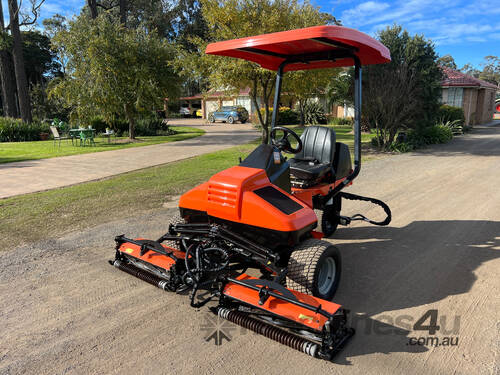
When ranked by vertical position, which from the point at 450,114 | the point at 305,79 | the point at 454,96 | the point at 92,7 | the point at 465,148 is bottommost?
the point at 465,148

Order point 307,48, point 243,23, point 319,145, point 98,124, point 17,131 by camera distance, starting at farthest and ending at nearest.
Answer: point 98,124 < point 17,131 < point 243,23 < point 319,145 < point 307,48

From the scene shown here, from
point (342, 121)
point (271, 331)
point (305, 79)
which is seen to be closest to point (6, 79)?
point (305, 79)

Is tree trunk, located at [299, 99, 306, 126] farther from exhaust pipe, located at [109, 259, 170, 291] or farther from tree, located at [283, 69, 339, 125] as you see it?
exhaust pipe, located at [109, 259, 170, 291]

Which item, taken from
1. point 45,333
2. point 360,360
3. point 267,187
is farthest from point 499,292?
point 45,333

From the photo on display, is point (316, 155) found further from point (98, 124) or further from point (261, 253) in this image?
point (98, 124)

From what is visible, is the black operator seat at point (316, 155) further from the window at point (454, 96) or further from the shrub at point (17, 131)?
the window at point (454, 96)

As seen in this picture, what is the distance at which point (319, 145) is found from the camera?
192 inches

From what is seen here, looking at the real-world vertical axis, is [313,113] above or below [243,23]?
below

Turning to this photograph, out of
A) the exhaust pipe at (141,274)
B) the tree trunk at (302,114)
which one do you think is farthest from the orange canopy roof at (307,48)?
the tree trunk at (302,114)

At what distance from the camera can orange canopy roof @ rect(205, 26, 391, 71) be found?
122 inches

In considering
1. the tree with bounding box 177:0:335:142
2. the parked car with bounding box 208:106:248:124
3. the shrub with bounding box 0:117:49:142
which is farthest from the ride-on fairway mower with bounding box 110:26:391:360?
the parked car with bounding box 208:106:248:124

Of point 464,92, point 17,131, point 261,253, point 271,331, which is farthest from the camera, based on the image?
point 464,92

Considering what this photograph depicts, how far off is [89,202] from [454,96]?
80.0 ft

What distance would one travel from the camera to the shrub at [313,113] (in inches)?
1051
